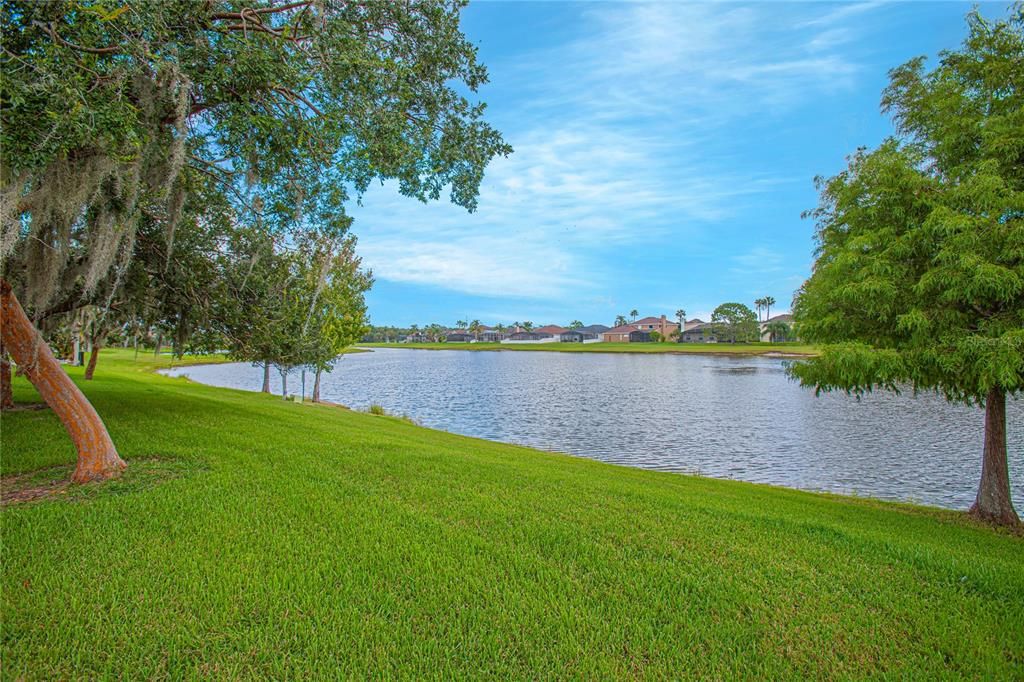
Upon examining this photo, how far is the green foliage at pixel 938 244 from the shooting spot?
22.6 ft

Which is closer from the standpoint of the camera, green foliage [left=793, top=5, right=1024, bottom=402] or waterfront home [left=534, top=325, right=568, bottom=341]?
green foliage [left=793, top=5, right=1024, bottom=402]

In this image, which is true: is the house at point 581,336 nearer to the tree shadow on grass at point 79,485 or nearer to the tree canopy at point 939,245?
the tree canopy at point 939,245

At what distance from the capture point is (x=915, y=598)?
171 inches

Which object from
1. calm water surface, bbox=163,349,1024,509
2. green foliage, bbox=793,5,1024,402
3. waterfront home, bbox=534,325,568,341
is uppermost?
waterfront home, bbox=534,325,568,341

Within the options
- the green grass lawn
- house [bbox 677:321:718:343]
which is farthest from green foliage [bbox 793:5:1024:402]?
house [bbox 677:321:718:343]

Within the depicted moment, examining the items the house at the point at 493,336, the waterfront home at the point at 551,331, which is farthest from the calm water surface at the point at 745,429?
the house at the point at 493,336

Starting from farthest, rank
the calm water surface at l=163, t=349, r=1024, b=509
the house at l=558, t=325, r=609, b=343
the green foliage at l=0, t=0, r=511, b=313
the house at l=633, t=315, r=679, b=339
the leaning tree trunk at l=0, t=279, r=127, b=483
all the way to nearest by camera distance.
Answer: the house at l=558, t=325, r=609, b=343
the house at l=633, t=315, r=679, b=339
the calm water surface at l=163, t=349, r=1024, b=509
the leaning tree trunk at l=0, t=279, r=127, b=483
the green foliage at l=0, t=0, r=511, b=313

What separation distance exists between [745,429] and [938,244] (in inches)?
635

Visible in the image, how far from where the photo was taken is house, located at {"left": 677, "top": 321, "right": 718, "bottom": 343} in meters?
123

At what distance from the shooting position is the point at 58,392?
6.16 meters

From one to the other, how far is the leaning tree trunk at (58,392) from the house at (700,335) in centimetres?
12610

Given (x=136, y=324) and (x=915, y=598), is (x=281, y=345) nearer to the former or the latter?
(x=136, y=324)

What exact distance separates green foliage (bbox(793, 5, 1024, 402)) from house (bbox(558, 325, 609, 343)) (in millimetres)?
165594

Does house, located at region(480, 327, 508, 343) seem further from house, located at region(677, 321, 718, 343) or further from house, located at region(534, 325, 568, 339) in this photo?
house, located at region(677, 321, 718, 343)
